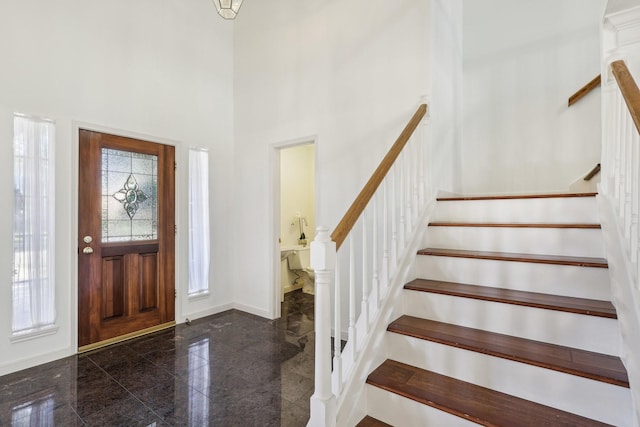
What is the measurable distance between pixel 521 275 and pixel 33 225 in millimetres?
3885

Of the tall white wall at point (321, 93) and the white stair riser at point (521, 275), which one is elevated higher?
the tall white wall at point (321, 93)

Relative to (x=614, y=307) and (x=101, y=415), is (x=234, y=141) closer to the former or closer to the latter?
(x=101, y=415)

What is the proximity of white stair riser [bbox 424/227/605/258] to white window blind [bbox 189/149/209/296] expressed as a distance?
2.87 metres

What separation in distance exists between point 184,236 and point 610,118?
410 centimetres

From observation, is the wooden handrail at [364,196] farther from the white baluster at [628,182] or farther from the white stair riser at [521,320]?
the white baluster at [628,182]

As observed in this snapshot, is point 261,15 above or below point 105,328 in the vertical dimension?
above

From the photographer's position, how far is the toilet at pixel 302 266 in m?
5.07

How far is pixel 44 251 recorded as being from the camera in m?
2.82

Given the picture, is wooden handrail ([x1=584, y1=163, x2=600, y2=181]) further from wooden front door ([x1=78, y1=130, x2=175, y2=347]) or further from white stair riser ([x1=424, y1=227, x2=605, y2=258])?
wooden front door ([x1=78, y1=130, x2=175, y2=347])

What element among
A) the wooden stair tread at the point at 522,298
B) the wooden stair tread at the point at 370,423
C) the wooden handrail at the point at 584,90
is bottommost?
the wooden stair tread at the point at 370,423

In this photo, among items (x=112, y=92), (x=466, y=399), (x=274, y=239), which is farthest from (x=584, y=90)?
(x=112, y=92)

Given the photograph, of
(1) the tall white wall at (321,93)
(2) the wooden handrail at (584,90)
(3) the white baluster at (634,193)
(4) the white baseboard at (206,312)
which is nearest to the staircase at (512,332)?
(3) the white baluster at (634,193)

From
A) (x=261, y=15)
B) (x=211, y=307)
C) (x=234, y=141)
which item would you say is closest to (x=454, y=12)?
(x=261, y=15)

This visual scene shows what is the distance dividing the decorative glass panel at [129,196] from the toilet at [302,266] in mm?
2144
